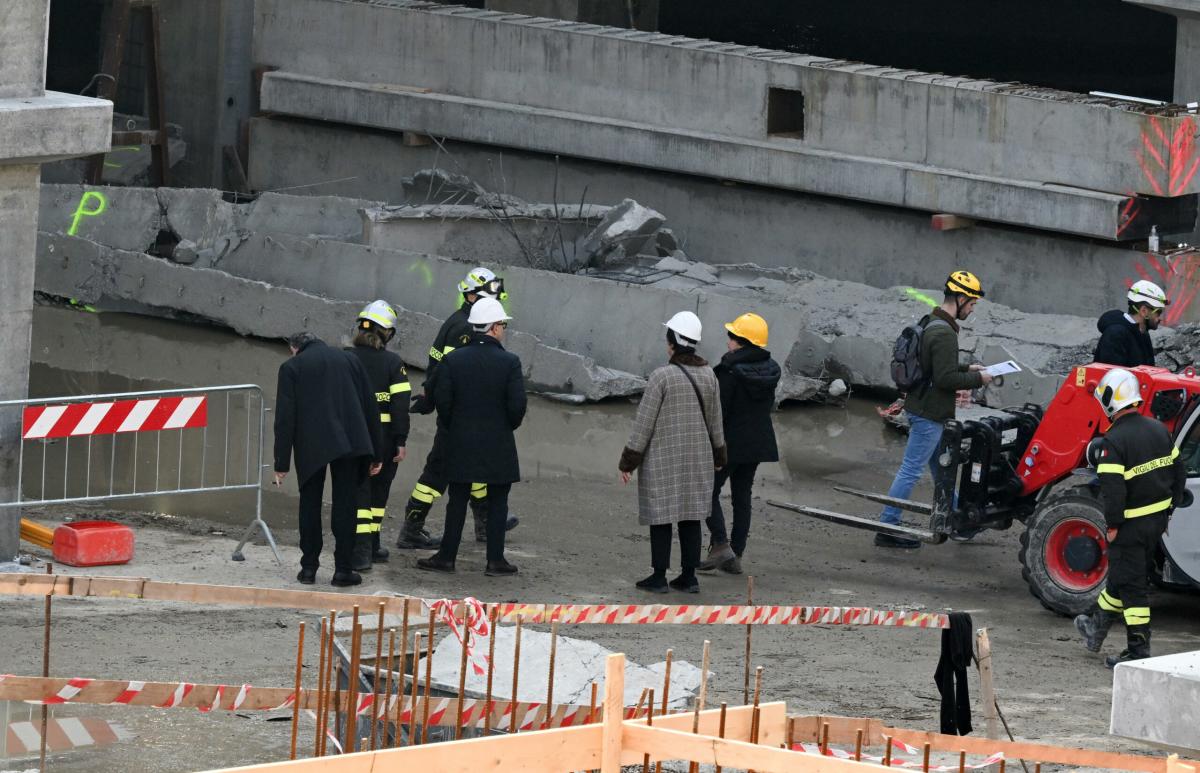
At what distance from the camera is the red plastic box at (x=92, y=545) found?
34.7 feet

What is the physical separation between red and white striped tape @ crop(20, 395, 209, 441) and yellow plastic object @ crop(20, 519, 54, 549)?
66cm

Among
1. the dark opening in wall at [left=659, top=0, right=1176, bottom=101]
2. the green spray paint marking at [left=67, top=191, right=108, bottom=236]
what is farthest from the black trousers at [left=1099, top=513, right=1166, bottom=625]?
the dark opening in wall at [left=659, top=0, right=1176, bottom=101]

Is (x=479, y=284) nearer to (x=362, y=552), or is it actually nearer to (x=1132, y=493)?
(x=362, y=552)

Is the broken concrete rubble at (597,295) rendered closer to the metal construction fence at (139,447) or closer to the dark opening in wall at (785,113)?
the dark opening in wall at (785,113)

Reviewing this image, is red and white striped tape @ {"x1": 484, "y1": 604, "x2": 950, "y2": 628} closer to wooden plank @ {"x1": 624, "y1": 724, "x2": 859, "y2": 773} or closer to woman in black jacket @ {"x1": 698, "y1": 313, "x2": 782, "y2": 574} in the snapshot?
wooden plank @ {"x1": 624, "y1": 724, "x2": 859, "y2": 773}

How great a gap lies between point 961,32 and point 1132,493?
27.3 m

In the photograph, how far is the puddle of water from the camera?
13672 mm

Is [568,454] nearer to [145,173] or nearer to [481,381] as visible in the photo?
[481,381]

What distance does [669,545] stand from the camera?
10.8 meters

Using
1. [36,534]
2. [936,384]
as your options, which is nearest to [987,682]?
[936,384]

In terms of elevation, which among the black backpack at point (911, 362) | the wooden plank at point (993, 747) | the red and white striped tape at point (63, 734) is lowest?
the red and white striped tape at point (63, 734)

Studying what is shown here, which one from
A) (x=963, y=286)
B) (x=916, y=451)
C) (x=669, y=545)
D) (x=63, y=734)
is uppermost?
(x=963, y=286)

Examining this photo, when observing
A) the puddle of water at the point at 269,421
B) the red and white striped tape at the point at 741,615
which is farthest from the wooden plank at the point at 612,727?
the puddle of water at the point at 269,421

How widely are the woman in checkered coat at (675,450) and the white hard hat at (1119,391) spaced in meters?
2.33
